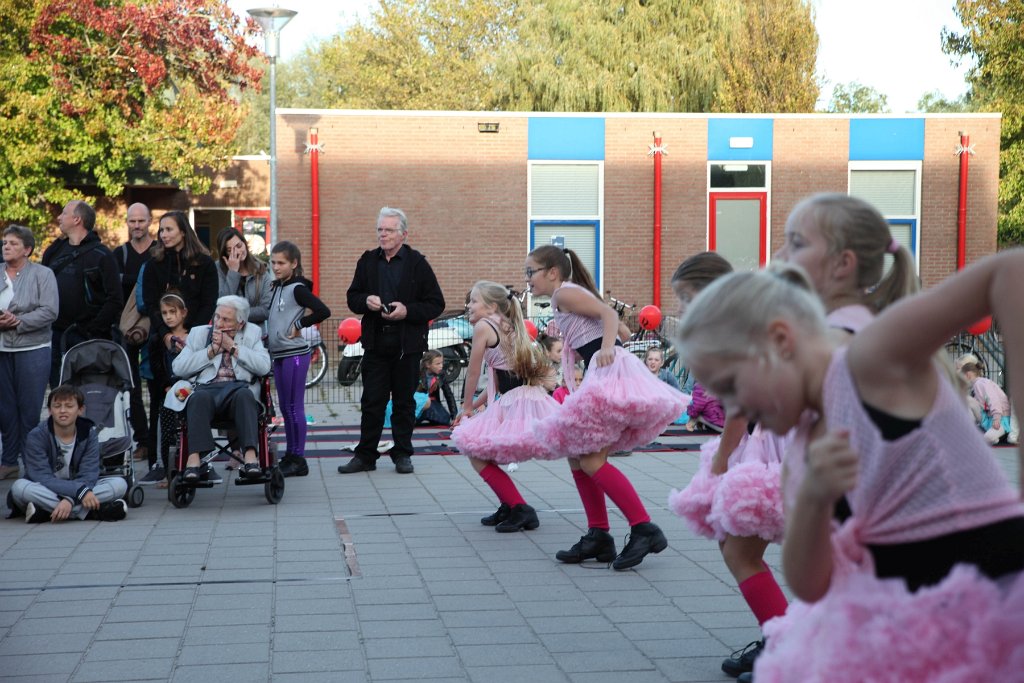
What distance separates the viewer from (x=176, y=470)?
8953 mm

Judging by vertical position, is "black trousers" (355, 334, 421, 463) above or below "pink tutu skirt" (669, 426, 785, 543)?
below

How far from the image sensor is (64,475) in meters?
8.55

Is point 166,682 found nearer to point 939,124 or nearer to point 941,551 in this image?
point 941,551

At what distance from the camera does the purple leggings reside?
10516 mm

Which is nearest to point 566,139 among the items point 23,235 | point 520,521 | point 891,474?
point 23,235

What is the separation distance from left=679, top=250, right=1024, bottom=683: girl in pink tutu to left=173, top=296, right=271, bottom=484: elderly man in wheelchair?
280 inches

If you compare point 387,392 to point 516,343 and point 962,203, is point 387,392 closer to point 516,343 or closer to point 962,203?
point 516,343

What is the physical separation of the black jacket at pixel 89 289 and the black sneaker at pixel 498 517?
3.80 m

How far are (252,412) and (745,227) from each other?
1823 centimetres

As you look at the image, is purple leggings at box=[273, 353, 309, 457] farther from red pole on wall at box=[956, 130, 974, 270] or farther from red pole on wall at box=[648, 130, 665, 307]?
red pole on wall at box=[956, 130, 974, 270]

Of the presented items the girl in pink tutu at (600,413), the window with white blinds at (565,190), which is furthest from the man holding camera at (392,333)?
the window with white blinds at (565,190)

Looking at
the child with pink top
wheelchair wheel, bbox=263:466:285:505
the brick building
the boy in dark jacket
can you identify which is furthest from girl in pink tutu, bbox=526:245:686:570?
the brick building

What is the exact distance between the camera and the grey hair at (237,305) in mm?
9422

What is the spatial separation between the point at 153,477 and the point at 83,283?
5.68 ft
